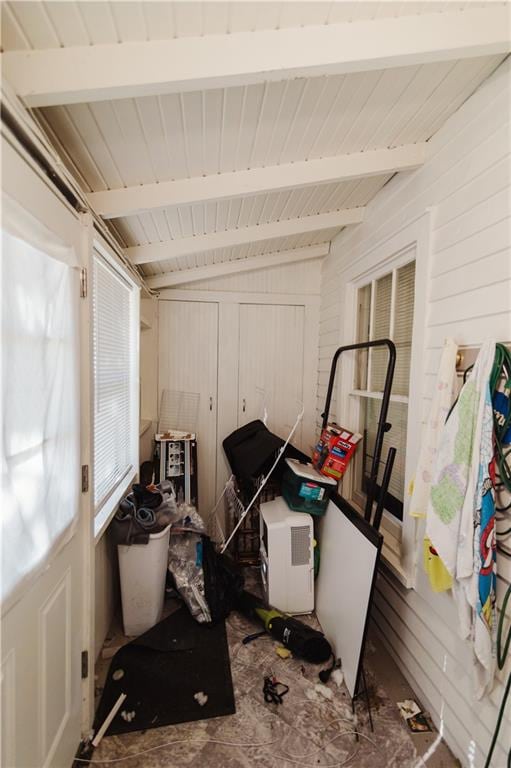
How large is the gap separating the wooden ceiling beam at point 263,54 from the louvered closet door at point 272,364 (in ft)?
6.90

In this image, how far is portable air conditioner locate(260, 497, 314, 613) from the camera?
→ 6.63 ft

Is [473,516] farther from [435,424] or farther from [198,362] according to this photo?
[198,362]

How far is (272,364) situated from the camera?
3.09 metres

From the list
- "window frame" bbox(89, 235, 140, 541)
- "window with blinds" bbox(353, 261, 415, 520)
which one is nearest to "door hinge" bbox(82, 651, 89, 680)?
"window frame" bbox(89, 235, 140, 541)

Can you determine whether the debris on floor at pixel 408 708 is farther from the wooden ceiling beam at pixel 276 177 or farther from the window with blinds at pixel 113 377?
the wooden ceiling beam at pixel 276 177

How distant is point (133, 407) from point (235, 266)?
1.52m

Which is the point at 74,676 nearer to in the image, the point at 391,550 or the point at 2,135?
the point at 391,550

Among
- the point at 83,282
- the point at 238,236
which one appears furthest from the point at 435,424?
the point at 238,236

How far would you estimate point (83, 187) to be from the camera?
1.40 metres

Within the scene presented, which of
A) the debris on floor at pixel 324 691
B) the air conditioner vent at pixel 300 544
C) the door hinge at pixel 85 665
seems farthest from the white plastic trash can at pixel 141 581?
the debris on floor at pixel 324 691

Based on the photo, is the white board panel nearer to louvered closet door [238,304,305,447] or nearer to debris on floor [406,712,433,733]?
debris on floor [406,712,433,733]

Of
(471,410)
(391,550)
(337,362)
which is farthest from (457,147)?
(391,550)

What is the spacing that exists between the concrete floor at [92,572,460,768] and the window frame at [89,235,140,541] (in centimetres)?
79

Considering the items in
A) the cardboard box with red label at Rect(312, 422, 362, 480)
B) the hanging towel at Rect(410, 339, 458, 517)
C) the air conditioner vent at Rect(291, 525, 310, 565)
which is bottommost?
the air conditioner vent at Rect(291, 525, 310, 565)
